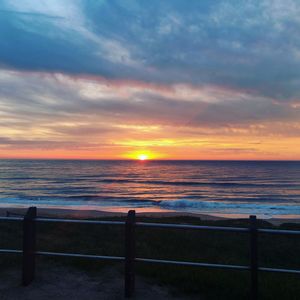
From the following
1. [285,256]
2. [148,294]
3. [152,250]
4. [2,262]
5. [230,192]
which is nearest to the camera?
[148,294]

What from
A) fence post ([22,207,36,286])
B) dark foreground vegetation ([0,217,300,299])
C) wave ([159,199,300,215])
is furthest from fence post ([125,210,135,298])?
wave ([159,199,300,215])

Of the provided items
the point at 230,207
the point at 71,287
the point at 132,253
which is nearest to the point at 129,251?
the point at 132,253

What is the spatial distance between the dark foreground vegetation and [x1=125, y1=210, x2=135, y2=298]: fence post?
764mm

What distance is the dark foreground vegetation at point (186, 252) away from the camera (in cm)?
576

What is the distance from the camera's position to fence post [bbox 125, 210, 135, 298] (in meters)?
5.15

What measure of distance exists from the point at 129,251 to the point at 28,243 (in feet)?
5.18

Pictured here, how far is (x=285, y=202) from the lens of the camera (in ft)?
117

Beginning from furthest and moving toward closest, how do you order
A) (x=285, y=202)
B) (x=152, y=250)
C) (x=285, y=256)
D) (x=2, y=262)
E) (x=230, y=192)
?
1. (x=230, y=192)
2. (x=285, y=202)
3. (x=285, y=256)
4. (x=152, y=250)
5. (x=2, y=262)

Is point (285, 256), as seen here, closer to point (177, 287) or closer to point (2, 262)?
point (177, 287)

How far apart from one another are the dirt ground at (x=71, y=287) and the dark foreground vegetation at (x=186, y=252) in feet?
0.93

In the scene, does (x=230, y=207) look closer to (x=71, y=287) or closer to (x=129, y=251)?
(x=71, y=287)

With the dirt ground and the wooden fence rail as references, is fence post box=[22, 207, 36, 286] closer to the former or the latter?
the wooden fence rail

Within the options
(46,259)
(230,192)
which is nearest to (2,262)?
(46,259)

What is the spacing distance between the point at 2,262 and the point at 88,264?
1.55m
